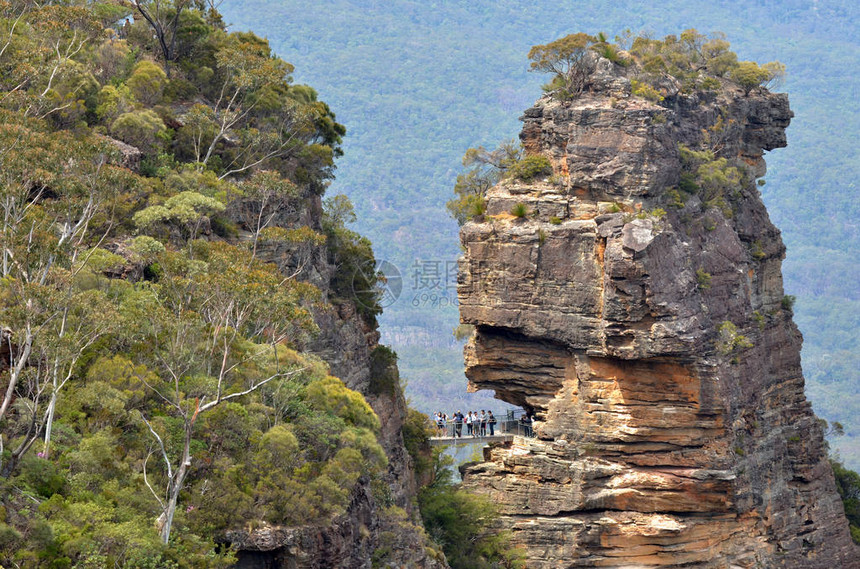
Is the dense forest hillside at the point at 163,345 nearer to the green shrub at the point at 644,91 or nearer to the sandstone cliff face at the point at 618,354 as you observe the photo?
the sandstone cliff face at the point at 618,354

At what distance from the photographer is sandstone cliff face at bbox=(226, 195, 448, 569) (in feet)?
118

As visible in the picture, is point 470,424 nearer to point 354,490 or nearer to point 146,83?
point 146,83

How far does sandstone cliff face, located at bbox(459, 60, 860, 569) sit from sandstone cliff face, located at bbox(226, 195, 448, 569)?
21.0 ft

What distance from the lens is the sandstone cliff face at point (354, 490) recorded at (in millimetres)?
36062

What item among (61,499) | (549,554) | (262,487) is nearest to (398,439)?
(549,554)

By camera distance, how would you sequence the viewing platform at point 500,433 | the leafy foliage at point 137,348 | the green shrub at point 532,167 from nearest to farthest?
the leafy foliage at point 137,348, the green shrub at point 532,167, the viewing platform at point 500,433

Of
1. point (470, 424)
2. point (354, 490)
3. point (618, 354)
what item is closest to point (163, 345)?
point (354, 490)

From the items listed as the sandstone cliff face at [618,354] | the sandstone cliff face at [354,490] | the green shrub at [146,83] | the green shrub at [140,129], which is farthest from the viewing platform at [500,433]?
the green shrub at [146,83]

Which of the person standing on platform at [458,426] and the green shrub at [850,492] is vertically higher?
the person standing on platform at [458,426]

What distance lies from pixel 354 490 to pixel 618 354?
67.4 ft

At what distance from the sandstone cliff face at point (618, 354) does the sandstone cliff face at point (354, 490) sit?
639cm

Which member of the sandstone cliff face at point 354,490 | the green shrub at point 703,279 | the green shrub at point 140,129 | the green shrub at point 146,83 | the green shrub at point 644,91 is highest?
the green shrub at point 644,91

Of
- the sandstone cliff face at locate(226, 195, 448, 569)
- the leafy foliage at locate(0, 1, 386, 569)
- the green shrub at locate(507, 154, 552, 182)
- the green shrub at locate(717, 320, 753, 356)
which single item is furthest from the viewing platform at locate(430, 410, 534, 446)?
the leafy foliage at locate(0, 1, 386, 569)

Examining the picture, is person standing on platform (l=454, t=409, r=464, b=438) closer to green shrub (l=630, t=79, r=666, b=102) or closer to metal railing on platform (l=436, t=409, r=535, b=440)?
metal railing on platform (l=436, t=409, r=535, b=440)
